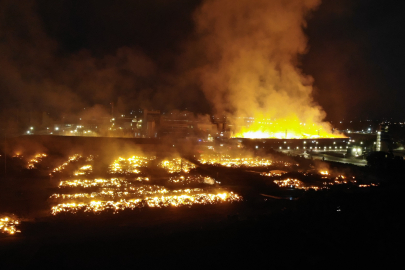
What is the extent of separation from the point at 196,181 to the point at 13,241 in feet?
15.4

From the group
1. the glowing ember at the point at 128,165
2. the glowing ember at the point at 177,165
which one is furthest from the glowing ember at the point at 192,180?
the glowing ember at the point at 128,165

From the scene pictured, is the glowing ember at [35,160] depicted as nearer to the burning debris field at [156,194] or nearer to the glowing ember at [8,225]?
the burning debris field at [156,194]

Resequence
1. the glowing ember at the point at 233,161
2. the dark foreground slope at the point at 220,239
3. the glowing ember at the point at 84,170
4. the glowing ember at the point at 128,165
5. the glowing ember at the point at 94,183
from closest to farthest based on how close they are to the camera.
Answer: the dark foreground slope at the point at 220,239
the glowing ember at the point at 94,183
the glowing ember at the point at 84,170
the glowing ember at the point at 128,165
the glowing ember at the point at 233,161

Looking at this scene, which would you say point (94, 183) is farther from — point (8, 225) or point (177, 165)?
point (177, 165)

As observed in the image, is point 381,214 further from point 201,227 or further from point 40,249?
point 40,249

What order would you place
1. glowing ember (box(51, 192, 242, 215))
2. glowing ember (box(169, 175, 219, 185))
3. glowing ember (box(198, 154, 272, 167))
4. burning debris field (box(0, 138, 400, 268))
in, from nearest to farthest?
burning debris field (box(0, 138, 400, 268)), glowing ember (box(51, 192, 242, 215)), glowing ember (box(169, 175, 219, 185)), glowing ember (box(198, 154, 272, 167))

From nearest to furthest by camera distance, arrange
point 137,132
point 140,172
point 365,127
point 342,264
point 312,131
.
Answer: point 342,264 → point 140,172 → point 137,132 → point 312,131 → point 365,127

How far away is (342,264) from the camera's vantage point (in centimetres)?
346

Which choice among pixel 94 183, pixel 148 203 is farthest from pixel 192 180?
pixel 94 183

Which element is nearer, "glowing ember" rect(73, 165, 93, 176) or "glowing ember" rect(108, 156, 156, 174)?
"glowing ember" rect(73, 165, 93, 176)

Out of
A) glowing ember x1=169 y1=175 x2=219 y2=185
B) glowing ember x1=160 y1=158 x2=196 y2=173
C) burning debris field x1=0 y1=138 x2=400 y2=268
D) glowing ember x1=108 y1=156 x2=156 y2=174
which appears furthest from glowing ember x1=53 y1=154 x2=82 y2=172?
glowing ember x1=169 y1=175 x2=219 y2=185

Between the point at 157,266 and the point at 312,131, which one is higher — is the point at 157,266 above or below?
below

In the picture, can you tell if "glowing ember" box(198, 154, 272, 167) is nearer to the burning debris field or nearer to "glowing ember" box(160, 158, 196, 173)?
the burning debris field

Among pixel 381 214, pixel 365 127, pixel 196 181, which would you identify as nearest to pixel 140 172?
pixel 196 181
